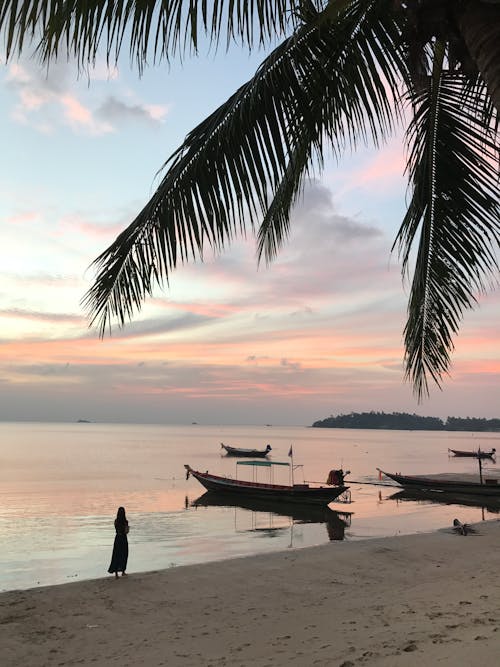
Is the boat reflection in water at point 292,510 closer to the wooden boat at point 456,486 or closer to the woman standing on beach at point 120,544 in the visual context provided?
the wooden boat at point 456,486

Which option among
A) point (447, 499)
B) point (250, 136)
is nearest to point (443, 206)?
point (250, 136)

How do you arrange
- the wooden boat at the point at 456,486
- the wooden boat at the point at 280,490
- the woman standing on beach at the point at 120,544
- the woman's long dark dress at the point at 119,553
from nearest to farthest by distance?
the woman standing on beach at the point at 120,544
the woman's long dark dress at the point at 119,553
the wooden boat at the point at 280,490
the wooden boat at the point at 456,486

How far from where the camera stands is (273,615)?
10.0m

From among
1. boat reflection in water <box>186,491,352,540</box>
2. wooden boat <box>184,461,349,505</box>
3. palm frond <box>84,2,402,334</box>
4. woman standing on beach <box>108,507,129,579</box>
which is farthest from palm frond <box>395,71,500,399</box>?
wooden boat <box>184,461,349,505</box>

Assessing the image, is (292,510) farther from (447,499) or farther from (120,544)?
(120,544)

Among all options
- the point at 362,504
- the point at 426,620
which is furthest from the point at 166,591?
the point at 362,504

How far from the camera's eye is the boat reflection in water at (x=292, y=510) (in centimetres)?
2784

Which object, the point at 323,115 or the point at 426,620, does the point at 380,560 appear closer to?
the point at 426,620

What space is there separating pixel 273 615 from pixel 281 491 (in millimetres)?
22738

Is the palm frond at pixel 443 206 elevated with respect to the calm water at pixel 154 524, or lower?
elevated

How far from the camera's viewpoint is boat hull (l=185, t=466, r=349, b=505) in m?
31.0

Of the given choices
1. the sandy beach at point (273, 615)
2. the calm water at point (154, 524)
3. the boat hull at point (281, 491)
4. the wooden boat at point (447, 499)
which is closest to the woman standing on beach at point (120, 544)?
the sandy beach at point (273, 615)

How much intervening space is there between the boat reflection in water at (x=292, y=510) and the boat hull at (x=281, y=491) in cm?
40

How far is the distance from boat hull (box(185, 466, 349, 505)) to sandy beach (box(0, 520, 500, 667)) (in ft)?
47.6
